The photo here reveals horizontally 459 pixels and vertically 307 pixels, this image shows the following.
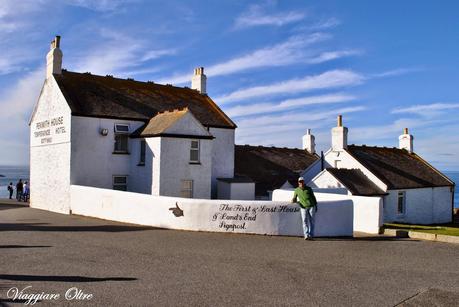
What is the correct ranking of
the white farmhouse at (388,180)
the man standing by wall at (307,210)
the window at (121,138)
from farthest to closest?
the white farmhouse at (388,180) < the window at (121,138) < the man standing by wall at (307,210)

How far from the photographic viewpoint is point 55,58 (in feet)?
79.6

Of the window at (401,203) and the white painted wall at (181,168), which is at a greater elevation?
the white painted wall at (181,168)

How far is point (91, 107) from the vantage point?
2283 cm

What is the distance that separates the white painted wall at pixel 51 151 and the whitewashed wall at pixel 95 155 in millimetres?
424

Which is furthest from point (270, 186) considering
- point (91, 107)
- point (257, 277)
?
point (257, 277)

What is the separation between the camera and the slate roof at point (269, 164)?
1200 inches

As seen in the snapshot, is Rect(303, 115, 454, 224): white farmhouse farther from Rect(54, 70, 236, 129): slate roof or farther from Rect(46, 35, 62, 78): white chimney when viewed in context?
Rect(46, 35, 62, 78): white chimney

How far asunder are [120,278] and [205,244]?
406 cm

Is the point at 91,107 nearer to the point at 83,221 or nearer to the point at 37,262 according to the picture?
the point at 83,221

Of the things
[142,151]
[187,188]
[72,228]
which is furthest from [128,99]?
[72,228]

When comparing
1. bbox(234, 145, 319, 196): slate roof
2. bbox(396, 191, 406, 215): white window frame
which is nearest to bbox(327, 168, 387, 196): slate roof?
bbox(396, 191, 406, 215): white window frame

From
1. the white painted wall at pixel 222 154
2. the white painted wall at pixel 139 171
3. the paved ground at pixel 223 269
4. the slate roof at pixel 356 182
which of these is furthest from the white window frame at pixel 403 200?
the white painted wall at pixel 139 171

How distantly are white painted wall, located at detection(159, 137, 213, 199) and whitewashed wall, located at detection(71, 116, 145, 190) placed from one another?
151 centimetres

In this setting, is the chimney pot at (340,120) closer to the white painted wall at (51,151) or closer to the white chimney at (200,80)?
the white chimney at (200,80)
